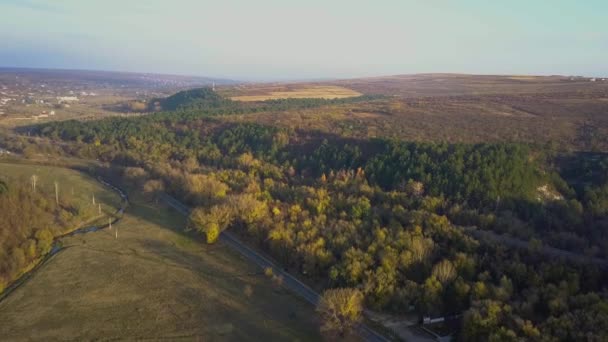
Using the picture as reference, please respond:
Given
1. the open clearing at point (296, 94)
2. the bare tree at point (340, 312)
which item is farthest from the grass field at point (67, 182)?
the open clearing at point (296, 94)

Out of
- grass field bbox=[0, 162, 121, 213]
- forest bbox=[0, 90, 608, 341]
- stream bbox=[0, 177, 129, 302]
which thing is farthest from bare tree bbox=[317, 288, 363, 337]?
grass field bbox=[0, 162, 121, 213]

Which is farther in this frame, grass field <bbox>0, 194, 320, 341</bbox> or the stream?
the stream

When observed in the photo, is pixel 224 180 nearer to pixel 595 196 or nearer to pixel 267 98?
pixel 595 196

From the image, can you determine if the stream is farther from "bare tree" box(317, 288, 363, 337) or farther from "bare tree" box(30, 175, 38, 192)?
"bare tree" box(317, 288, 363, 337)

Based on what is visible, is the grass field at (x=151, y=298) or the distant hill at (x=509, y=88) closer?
the grass field at (x=151, y=298)

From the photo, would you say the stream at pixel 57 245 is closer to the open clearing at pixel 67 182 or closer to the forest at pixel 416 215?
the open clearing at pixel 67 182
